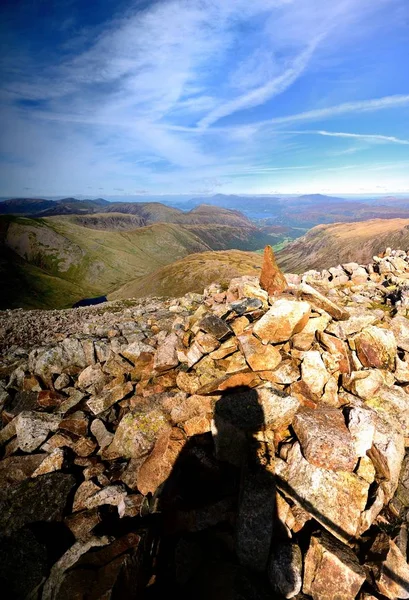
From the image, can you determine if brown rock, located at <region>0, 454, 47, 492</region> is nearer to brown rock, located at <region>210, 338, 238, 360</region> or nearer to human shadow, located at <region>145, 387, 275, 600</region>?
human shadow, located at <region>145, 387, 275, 600</region>

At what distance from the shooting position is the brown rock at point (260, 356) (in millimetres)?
12508

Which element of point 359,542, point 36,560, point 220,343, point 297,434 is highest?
point 220,343

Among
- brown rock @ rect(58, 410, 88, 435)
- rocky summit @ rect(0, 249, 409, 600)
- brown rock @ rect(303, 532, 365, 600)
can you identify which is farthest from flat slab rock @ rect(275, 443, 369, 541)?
brown rock @ rect(58, 410, 88, 435)

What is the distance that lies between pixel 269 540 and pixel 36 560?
677cm

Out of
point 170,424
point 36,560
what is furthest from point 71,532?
point 170,424

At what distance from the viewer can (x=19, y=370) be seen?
17859 mm

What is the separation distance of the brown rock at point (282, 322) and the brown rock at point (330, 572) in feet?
24.0

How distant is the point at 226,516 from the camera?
886cm

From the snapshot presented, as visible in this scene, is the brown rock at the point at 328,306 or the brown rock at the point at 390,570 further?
the brown rock at the point at 328,306

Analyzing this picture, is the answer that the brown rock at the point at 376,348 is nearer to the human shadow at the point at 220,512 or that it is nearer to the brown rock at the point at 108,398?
the human shadow at the point at 220,512

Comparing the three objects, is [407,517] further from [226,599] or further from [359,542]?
[226,599]

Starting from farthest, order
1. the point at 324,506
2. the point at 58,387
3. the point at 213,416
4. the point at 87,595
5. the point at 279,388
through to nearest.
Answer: the point at 58,387 < the point at 279,388 < the point at 213,416 < the point at 324,506 < the point at 87,595

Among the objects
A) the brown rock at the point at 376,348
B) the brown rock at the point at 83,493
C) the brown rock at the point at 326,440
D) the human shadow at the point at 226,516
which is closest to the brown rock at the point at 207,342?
the human shadow at the point at 226,516

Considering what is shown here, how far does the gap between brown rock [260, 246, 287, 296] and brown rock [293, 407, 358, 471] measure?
1046 cm
